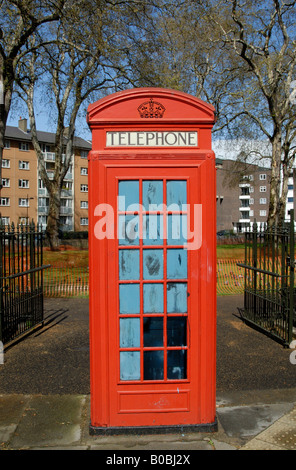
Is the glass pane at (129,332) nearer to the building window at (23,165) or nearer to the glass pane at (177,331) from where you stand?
the glass pane at (177,331)

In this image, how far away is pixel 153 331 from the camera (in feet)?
12.7

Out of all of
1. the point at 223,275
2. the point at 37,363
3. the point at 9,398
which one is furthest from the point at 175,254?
the point at 223,275

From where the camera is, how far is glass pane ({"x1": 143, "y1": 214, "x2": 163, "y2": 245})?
380cm

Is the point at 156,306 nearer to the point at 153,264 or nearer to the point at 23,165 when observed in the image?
the point at 153,264

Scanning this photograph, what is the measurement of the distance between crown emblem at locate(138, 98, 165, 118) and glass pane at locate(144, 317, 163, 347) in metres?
1.97

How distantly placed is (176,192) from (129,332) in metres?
1.44

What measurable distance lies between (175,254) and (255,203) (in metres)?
88.8

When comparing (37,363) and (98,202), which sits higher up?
(98,202)

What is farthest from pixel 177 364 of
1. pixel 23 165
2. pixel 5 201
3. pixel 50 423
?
pixel 23 165

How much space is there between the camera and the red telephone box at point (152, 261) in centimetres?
375

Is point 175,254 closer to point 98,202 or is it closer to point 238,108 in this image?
point 98,202

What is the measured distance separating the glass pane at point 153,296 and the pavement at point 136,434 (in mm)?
1235

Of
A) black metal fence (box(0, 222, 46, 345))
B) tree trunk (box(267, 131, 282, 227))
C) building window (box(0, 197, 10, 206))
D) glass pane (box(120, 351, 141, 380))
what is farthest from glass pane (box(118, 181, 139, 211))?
building window (box(0, 197, 10, 206))

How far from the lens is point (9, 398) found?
16.1ft
